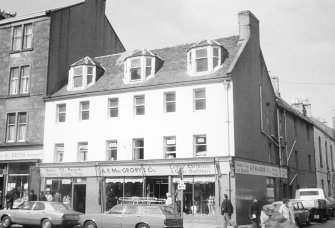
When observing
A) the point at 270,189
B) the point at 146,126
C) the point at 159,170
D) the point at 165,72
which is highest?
the point at 165,72

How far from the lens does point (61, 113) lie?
32812 millimetres

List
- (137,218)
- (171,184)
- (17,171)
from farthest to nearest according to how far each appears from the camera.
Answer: (17,171) → (171,184) → (137,218)

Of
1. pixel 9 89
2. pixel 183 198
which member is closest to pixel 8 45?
pixel 9 89

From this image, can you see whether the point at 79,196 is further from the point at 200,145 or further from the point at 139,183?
the point at 200,145

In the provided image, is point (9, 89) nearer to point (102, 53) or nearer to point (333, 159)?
point (102, 53)

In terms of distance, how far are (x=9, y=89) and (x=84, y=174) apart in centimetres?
1042

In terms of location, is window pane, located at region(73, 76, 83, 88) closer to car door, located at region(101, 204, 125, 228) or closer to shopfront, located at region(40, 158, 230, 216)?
shopfront, located at region(40, 158, 230, 216)

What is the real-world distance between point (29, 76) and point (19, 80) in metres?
1.05

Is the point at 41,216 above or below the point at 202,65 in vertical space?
below

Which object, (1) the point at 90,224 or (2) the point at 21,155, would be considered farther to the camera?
(2) the point at 21,155

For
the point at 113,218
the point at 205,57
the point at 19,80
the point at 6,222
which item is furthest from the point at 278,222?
the point at 19,80

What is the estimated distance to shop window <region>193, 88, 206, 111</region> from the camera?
27.9m

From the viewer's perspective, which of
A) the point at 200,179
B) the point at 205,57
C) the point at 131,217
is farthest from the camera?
the point at 205,57

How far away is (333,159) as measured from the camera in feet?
175
